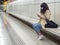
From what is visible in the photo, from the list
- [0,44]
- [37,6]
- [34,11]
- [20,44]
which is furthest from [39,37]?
[34,11]

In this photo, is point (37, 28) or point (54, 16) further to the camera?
point (54, 16)

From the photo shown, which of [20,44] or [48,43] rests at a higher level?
[20,44]

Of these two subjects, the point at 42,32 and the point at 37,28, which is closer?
the point at 37,28

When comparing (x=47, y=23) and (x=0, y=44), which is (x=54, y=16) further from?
(x=0, y=44)

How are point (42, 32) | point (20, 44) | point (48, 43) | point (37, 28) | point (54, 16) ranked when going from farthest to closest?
point (54, 16), point (42, 32), point (37, 28), point (48, 43), point (20, 44)

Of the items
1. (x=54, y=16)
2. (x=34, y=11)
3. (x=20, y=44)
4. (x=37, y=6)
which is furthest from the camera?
(x=34, y=11)

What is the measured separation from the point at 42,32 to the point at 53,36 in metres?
1.39

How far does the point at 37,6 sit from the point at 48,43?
603 cm

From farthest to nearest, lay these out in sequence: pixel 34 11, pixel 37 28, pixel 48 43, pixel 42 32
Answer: pixel 34 11 → pixel 42 32 → pixel 37 28 → pixel 48 43

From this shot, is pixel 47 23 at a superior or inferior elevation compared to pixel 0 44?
superior

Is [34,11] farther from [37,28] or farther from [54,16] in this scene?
[37,28]

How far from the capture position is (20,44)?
17.8 ft

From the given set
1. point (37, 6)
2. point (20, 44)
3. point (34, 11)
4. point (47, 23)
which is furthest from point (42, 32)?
point (34, 11)

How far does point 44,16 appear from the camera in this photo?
7320 mm
